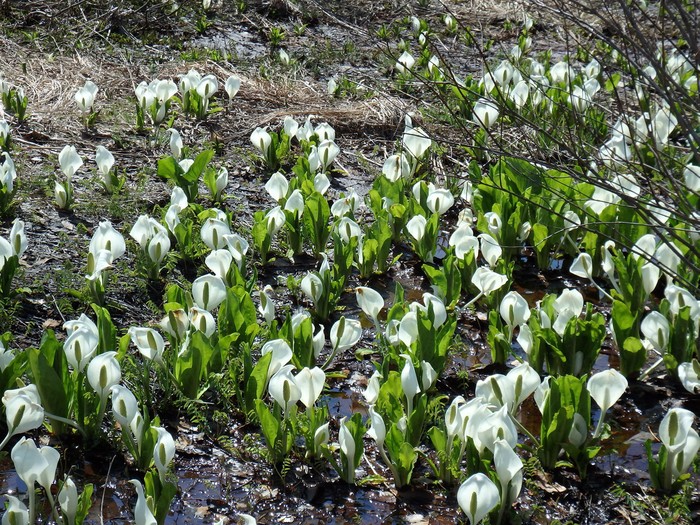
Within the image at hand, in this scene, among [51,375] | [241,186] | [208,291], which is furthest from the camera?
[241,186]

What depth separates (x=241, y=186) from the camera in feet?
15.9

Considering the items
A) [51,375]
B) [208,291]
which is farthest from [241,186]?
[51,375]

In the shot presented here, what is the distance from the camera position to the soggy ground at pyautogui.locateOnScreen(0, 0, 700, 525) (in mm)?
2564

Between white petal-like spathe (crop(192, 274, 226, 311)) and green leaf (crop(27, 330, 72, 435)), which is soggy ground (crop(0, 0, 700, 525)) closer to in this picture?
green leaf (crop(27, 330, 72, 435))

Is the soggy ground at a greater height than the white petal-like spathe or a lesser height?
lesser

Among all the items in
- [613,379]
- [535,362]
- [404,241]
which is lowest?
[404,241]

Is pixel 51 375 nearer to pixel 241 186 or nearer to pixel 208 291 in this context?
pixel 208 291

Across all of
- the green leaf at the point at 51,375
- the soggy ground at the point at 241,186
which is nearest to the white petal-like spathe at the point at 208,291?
the soggy ground at the point at 241,186

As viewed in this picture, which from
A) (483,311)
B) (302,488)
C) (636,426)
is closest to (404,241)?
(483,311)

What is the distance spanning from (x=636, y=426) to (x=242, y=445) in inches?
53.5

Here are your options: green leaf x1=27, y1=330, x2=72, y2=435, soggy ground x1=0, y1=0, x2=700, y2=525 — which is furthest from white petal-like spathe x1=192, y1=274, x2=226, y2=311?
green leaf x1=27, y1=330, x2=72, y2=435

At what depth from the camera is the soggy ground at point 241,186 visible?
2.56 m

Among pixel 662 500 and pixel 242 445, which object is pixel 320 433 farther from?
pixel 662 500

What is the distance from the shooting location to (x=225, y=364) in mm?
3137
